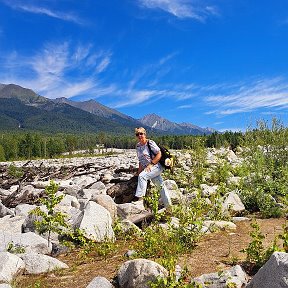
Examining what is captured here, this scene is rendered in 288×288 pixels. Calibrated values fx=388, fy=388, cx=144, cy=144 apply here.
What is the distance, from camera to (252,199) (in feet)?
34.5

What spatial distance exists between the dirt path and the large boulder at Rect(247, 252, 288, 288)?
4.74 ft

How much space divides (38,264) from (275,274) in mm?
4160

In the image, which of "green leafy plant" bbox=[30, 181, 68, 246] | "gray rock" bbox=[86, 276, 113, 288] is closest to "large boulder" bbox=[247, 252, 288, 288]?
"gray rock" bbox=[86, 276, 113, 288]

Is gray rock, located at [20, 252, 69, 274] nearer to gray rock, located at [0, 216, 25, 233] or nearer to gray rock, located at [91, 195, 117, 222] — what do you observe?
gray rock, located at [0, 216, 25, 233]

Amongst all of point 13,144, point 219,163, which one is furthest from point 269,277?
point 13,144

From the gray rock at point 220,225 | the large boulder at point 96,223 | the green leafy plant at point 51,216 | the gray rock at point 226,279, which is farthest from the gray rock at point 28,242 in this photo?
the gray rock at point 226,279

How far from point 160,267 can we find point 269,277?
62.2 inches

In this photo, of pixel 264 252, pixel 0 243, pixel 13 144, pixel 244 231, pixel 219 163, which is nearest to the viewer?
pixel 264 252

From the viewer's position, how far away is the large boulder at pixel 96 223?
7.83 meters

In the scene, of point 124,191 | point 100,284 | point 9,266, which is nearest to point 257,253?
point 100,284

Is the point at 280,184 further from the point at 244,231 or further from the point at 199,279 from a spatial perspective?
the point at 199,279

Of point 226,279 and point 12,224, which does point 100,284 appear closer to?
point 226,279

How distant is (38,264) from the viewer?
21.7ft

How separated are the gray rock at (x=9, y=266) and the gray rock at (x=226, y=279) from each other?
9.59ft
